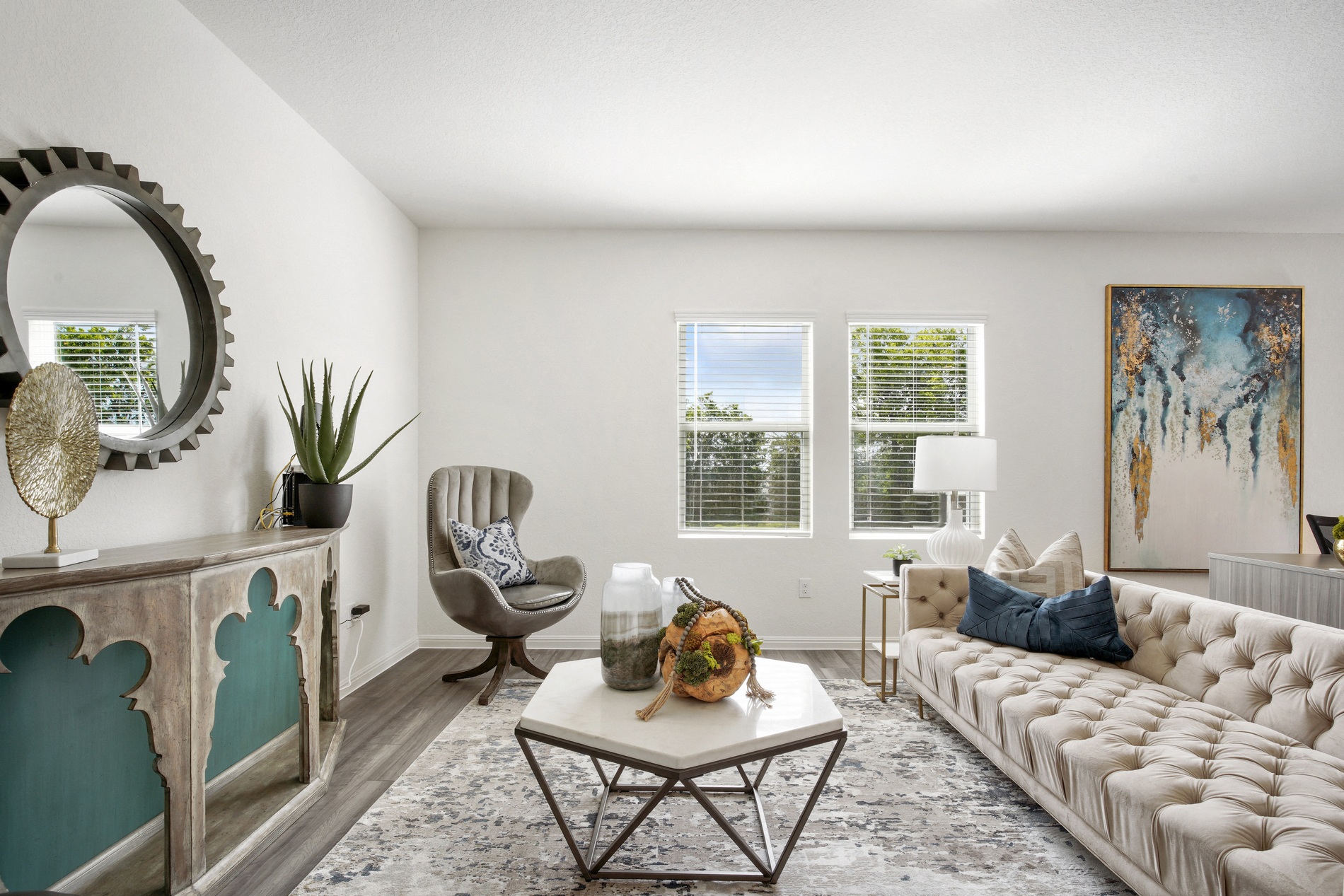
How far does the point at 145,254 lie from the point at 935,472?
3.24 metres

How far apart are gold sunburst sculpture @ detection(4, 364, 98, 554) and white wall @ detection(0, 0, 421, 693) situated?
228 mm

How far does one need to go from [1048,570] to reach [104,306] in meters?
3.45

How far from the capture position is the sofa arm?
3195mm

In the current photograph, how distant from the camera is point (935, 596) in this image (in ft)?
10.5

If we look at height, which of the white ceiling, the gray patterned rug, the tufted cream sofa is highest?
the white ceiling

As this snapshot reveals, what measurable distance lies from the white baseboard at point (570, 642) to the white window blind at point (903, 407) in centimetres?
71

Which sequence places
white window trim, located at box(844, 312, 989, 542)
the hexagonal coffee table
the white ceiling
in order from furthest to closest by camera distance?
1. white window trim, located at box(844, 312, 989, 542)
2. the white ceiling
3. the hexagonal coffee table

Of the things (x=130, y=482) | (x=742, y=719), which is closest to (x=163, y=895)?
(x=130, y=482)

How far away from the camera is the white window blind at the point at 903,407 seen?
15.0ft

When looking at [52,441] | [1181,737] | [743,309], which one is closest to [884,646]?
[1181,737]

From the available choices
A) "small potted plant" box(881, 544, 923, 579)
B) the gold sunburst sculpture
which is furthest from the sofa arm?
the gold sunburst sculpture

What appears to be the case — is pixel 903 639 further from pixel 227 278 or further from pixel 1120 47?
pixel 227 278

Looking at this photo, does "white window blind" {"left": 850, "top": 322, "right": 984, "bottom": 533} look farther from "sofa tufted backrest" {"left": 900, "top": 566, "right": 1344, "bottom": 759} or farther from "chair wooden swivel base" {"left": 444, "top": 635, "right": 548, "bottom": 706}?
"chair wooden swivel base" {"left": 444, "top": 635, "right": 548, "bottom": 706}

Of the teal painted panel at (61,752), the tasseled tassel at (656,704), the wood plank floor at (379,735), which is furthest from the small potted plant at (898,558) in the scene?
the teal painted panel at (61,752)
